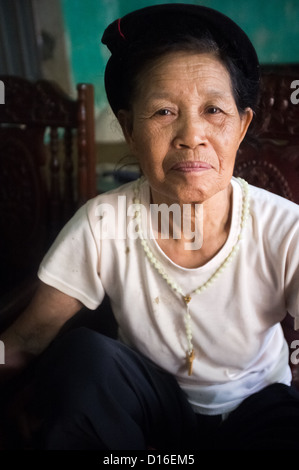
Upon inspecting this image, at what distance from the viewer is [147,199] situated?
2.87 ft

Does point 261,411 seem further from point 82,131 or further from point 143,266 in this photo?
point 82,131

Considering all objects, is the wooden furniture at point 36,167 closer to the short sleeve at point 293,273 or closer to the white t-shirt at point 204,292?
the white t-shirt at point 204,292

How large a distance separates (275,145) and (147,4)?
0.62 metres

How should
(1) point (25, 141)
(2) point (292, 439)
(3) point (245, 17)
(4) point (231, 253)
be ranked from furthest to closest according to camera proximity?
(1) point (25, 141) → (3) point (245, 17) → (4) point (231, 253) → (2) point (292, 439)

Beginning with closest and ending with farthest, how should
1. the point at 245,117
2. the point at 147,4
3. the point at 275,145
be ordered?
the point at 245,117 < the point at 275,145 < the point at 147,4

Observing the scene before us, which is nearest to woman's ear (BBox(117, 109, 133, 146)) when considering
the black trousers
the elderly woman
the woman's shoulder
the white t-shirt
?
the elderly woman

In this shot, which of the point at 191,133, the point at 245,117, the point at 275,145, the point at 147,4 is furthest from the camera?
the point at 147,4

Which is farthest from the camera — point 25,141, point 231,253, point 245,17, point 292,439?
point 25,141

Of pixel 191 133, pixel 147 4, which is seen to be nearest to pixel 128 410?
pixel 191 133

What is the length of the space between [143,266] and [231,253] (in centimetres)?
18

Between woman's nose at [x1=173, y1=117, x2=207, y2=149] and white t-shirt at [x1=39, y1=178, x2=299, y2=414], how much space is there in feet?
0.56

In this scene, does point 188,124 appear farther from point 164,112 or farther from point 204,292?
point 204,292

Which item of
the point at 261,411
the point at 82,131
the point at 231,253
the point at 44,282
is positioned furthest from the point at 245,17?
the point at 261,411

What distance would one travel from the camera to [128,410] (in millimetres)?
752
